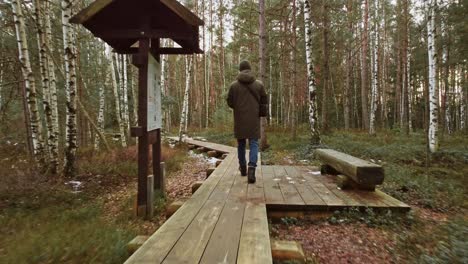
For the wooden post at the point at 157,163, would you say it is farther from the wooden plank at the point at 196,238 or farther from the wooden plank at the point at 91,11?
the wooden plank at the point at 91,11

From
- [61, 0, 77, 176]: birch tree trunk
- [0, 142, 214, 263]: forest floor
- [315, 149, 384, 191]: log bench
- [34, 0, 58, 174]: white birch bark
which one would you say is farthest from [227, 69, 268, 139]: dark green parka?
[34, 0, 58, 174]: white birch bark

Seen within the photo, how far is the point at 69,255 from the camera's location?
287cm

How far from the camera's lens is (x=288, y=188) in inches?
187

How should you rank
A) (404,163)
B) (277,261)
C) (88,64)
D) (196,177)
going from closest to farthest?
(277,261) → (196,177) → (404,163) → (88,64)

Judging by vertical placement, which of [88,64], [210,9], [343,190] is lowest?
[343,190]

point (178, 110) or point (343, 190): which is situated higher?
point (178, 110)

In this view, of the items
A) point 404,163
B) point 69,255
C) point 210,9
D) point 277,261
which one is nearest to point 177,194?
point 69,255

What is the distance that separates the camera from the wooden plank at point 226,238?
7.44 feet

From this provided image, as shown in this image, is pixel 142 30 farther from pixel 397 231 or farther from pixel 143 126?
pixel 397 231

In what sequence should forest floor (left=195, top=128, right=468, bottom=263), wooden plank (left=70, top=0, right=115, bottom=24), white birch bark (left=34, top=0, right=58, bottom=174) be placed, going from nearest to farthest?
forest floor (left=195, top=128, right=468, bottom=263) < wooden plank (left=70, top=0, right=115, bottom=24) < white birch bark (left=34, top=0, right=58, bottom=174)

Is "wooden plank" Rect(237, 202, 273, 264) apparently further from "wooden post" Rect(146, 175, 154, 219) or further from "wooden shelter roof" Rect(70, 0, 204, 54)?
"wooden shelter roof" Rect(70, 0, 204, 54)

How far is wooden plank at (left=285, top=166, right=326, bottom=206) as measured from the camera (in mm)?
3924

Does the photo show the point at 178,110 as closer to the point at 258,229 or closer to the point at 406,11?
the point at 406,11

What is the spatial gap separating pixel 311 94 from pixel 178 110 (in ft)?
100.0
